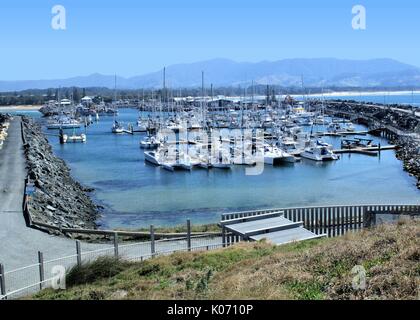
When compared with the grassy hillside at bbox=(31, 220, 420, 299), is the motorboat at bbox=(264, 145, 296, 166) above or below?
below

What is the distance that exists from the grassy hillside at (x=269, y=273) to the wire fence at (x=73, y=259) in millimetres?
820

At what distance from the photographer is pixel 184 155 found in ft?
152

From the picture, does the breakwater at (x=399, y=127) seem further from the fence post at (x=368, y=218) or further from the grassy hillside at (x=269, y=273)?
the grassy hillside at (x=269, y=273)

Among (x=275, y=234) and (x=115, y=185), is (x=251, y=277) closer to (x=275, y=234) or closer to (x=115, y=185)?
(x=275, y=234)

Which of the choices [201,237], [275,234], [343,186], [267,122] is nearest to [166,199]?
[343,186]

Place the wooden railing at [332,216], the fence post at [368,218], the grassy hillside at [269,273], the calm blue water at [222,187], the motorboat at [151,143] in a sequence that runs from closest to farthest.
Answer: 1. the grassy hillside at [269,273]
2. the fence post at [368,218]
3. the wooden railing at [332,216]
4. the calm blue water at [222,187]
5. the motorboat at [151,143]

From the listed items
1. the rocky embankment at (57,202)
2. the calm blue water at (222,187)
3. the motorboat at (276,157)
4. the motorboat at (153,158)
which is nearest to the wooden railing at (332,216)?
the rocky embankment at (57,202)

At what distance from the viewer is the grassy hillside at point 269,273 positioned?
744 cm

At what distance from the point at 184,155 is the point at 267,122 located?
31.2 meters

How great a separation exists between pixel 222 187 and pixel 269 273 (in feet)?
92.1

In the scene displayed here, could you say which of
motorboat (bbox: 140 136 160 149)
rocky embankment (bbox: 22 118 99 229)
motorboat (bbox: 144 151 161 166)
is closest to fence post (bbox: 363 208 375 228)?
rocky embankment (bbox: 22 118 99 229)

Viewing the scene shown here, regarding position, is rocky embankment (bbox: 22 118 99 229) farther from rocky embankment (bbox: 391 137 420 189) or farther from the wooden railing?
rocky embankment (bbox: 391 137 420 189)

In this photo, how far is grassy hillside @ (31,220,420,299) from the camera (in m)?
7.44

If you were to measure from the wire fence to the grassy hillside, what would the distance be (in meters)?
0.82
